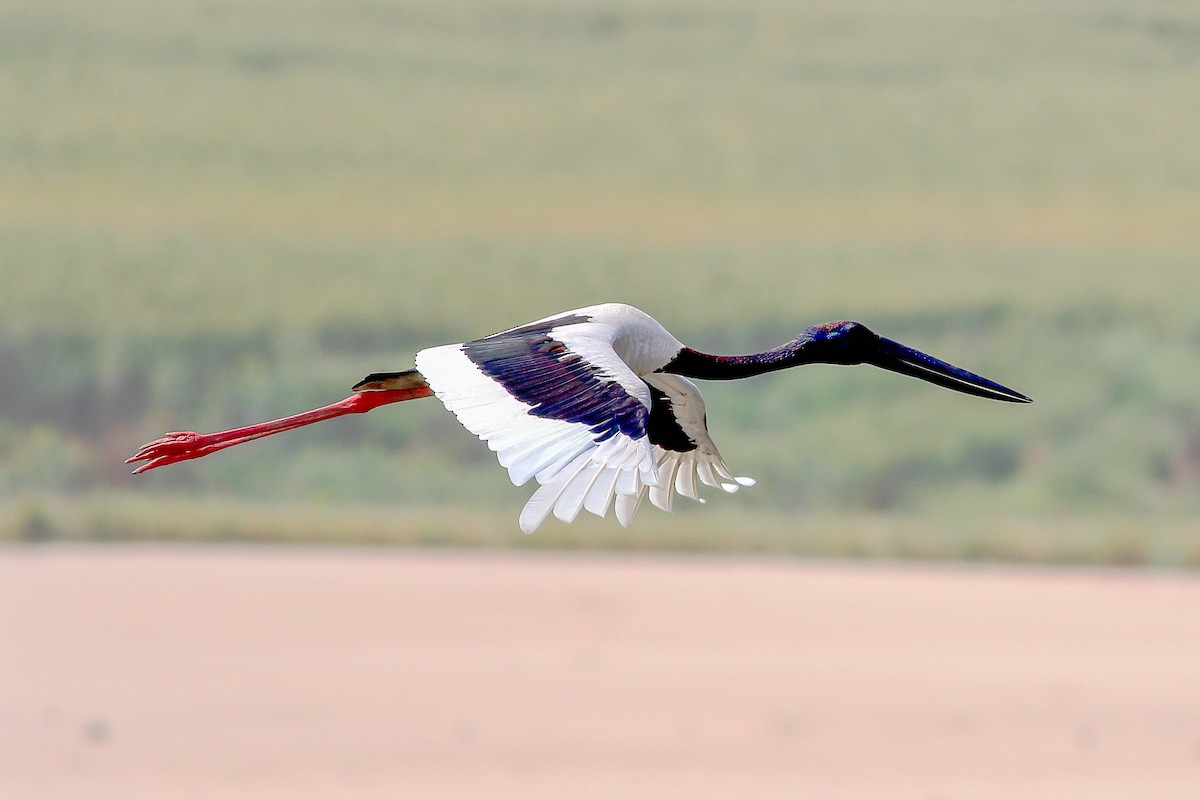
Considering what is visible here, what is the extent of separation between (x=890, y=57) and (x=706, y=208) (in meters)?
6.92

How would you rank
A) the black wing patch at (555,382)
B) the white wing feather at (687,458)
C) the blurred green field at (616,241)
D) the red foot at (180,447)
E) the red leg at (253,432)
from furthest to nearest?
the blurred green field at (616,241)
the red foot at (180,447)
the red leg at (253,432)
the white wing feather at (687,458)
the black wing patch at (555,382)

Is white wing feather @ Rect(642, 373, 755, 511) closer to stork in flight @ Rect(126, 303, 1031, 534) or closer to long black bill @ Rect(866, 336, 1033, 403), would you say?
stork in flight @ Rect(126, 303, 1031, 534)

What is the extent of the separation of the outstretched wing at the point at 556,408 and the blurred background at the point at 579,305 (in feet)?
31.4

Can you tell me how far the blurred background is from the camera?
67.2ft

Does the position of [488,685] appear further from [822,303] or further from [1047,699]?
[822,303]

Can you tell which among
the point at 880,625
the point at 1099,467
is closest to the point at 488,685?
the point at 880,625

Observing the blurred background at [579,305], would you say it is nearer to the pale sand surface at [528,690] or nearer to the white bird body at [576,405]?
the pale sand surface at [528,690]

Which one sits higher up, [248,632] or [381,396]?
[381,396]

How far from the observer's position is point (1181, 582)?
2758 centimetres

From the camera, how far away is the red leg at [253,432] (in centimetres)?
1112

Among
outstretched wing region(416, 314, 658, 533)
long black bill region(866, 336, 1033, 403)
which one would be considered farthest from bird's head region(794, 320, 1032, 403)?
outstretched wing region(416, 314, 658, 533)

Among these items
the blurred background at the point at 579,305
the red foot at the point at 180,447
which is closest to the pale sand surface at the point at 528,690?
the blurred background at the point at 579,305

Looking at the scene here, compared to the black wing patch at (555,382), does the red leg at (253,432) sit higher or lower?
lower

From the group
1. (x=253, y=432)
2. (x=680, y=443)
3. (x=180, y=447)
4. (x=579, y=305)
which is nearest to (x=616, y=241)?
(x=579, y=305)
